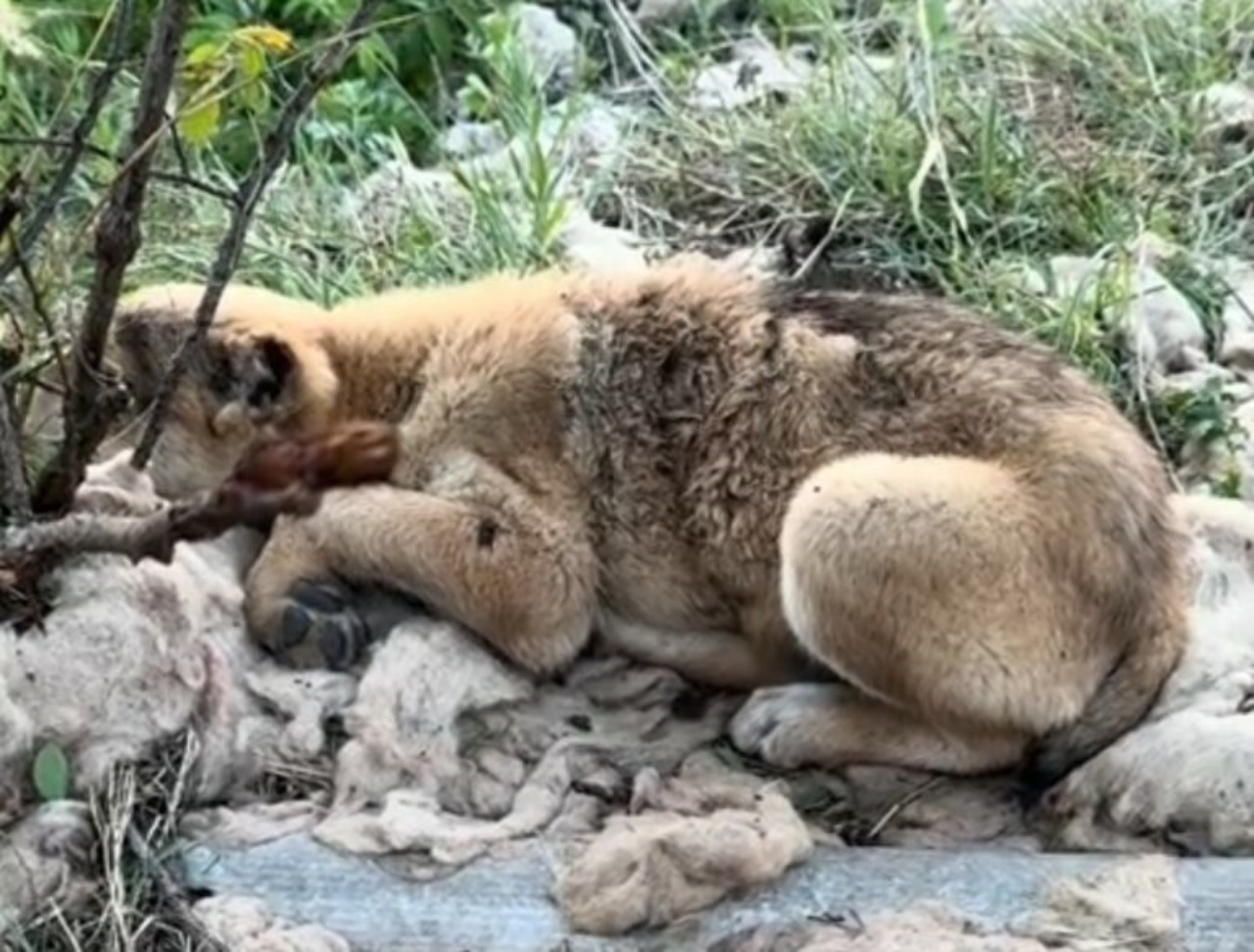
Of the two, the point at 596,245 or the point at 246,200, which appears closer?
the point at 246,200

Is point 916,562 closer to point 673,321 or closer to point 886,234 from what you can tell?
point 673,321

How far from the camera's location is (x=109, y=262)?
514cm

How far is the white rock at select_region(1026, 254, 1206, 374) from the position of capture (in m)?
7.04

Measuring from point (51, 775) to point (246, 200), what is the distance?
110cm

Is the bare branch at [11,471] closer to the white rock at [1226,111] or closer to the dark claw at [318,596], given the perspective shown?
the dark claw at [318,596]

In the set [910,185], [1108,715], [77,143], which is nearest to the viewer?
[77,143]

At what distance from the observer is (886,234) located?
24.9 feet

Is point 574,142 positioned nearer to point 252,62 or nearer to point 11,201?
point 252,62

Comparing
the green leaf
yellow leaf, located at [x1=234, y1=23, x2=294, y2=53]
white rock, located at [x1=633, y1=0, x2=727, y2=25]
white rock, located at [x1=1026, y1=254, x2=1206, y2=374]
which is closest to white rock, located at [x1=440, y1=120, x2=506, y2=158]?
white rock, located at [x1=633, y1=0, x2=727, y2=25]

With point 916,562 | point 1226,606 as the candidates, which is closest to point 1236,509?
point 1226,606

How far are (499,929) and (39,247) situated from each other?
2.03 metres

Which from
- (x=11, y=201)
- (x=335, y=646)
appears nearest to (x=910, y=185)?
(x=335, y=646)

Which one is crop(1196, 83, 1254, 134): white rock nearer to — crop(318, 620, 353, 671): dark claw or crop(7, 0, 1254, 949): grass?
crop(7, 0, 1254, 949): grass

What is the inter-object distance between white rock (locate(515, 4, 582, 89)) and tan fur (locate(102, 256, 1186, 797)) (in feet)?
9.28
